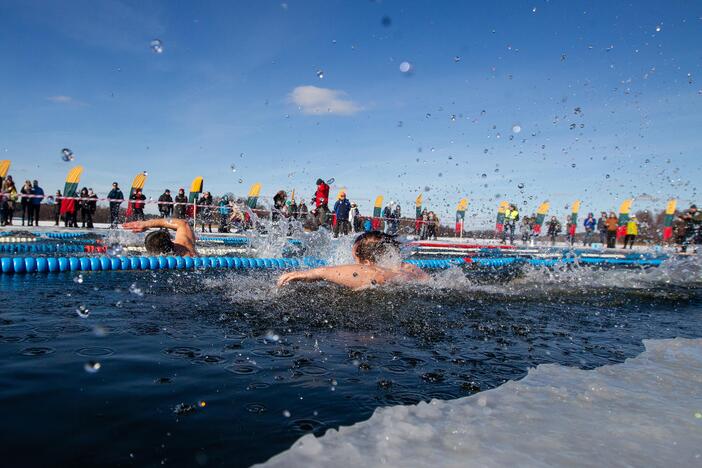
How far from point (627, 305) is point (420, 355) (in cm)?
410

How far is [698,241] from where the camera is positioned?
19.0m

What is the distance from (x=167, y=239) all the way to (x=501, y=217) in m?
21.8

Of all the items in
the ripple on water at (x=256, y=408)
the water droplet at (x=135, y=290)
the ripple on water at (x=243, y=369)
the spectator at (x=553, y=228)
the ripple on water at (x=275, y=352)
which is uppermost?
the spectator at (x=553, y=228)

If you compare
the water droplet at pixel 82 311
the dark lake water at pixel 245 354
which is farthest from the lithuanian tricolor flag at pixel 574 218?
the water droplet at pixel 82 311

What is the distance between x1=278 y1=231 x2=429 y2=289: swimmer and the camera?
5.14 meters

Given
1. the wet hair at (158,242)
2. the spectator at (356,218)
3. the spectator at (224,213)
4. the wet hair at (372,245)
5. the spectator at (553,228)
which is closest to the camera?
the wet hair at (372,245)

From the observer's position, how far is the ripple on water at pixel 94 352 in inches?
109

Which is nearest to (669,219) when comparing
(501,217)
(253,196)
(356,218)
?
(501,217)

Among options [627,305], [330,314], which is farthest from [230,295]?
[627,305]

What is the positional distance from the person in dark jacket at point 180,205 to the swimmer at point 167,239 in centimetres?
882

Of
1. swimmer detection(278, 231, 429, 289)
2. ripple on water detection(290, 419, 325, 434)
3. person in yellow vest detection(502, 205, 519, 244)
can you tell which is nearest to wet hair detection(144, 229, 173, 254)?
swimmer detection(278, 231, 429, 289)

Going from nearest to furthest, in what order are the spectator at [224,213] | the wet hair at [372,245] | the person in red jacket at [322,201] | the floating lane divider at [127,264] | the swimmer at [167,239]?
the wet hair at [372,245] → the floating lane divider at [127,264] → the swimmer at [167,239] → the person in red jacket at [322,201] → the spectator at [224,213]

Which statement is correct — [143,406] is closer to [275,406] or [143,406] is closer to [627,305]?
[275,406]

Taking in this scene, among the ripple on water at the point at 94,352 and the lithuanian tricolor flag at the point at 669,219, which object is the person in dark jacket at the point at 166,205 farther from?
the lithuanian tricolor flag at the point at 669,219
